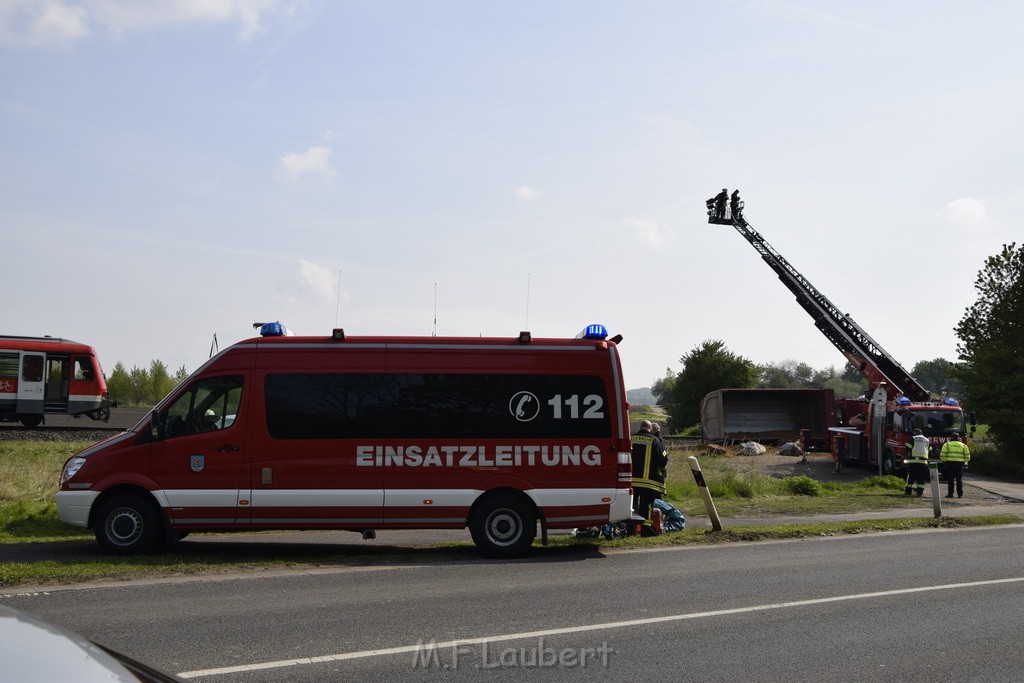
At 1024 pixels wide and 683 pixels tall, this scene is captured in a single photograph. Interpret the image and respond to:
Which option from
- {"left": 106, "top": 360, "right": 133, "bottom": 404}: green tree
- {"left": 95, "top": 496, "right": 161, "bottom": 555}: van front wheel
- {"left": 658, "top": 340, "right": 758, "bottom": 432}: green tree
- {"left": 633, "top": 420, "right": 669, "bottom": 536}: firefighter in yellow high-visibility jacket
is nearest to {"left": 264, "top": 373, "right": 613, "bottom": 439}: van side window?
{"left": 95, "top": 496, "right": 161, "bottom": 555}: van front wheel

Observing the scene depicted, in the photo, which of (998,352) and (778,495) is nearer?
(778,495)

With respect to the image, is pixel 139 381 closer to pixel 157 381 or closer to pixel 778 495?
pixel 157 381

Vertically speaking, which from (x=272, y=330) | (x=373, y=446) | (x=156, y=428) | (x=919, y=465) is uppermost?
(x=272, y=330)

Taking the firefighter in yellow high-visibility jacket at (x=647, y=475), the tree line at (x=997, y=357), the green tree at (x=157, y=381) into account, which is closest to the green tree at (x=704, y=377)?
the tree line at (x=997, y=357)

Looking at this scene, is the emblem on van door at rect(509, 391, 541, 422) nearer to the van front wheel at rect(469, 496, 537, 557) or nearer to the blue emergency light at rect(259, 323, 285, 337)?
the van front wheel at rect(469, 496, 537, 557)

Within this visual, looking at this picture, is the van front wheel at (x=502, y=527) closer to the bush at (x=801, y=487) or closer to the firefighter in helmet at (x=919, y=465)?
the bush at (x=801, y=487)

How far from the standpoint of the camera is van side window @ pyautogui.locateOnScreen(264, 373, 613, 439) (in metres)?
11.6

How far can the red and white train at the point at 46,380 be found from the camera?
33.3 metres

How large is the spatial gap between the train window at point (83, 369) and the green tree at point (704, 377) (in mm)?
39611

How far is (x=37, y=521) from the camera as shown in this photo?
1355cm

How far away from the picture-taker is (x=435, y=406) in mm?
11703

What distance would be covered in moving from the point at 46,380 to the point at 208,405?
26379 millimetres

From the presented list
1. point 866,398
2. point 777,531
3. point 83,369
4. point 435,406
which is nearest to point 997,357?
point 866,398

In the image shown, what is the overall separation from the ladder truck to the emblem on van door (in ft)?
54.3
